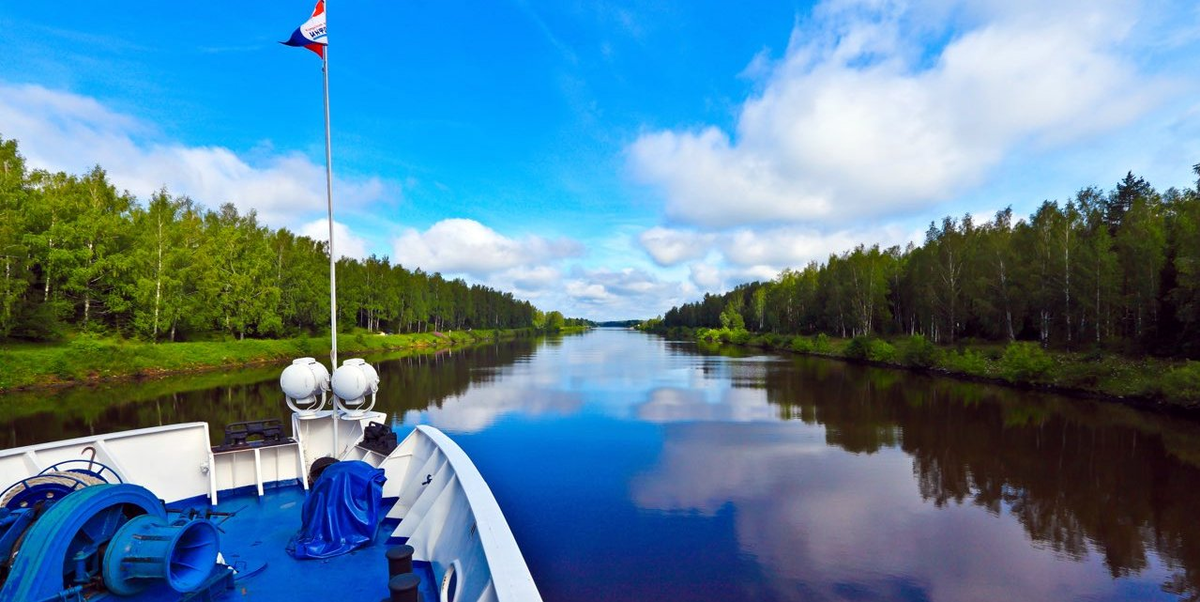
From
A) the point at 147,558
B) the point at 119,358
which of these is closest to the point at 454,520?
the point at 147,558

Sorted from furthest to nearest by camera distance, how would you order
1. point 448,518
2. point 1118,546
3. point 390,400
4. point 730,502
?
point 390,400 < point 730,502 < point 1118,546 < point 448,518

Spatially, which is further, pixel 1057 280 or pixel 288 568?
pixel 1057 280

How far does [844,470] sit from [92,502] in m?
16.8

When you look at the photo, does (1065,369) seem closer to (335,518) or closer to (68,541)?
(335,518)

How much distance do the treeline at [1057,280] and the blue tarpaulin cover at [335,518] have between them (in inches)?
1513

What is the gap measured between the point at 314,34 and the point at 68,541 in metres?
10.0

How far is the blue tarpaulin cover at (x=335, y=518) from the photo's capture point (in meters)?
7.49

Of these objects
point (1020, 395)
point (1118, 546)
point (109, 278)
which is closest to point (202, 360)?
point (109, 278)

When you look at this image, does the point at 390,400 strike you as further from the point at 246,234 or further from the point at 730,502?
the point at 246,234

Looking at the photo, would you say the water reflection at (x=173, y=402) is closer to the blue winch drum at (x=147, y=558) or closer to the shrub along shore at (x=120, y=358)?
the shrub along shore at (x=120, y=358)

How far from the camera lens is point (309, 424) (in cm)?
1141

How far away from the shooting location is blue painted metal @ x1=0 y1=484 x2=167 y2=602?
15.5 ft

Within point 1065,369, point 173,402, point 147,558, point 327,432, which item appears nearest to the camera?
point 147,558

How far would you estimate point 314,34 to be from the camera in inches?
428
